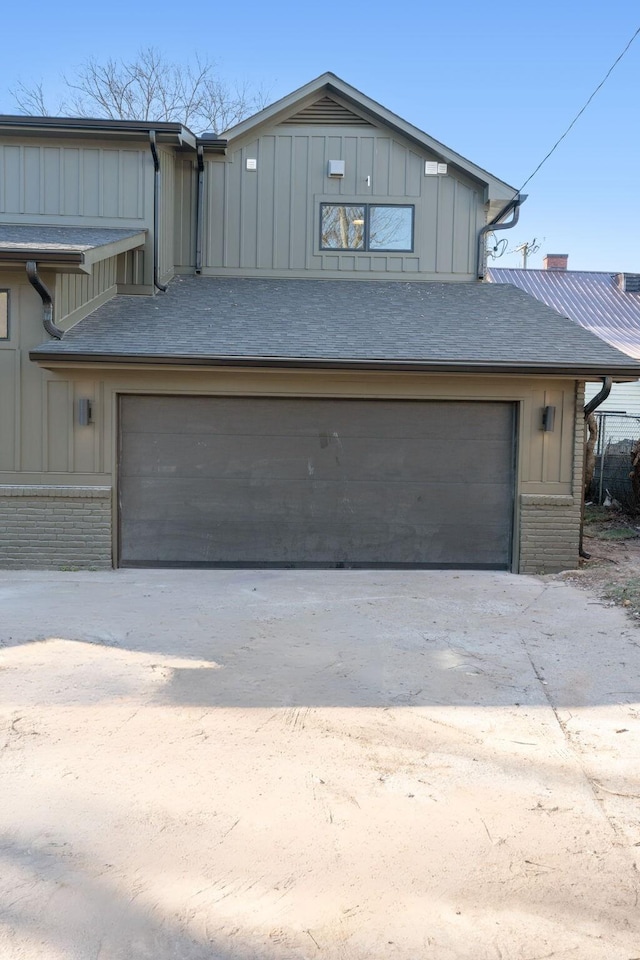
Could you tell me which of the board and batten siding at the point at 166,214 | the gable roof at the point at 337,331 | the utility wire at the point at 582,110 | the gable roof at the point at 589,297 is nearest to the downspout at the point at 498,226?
the utility wire at the point at 582,110

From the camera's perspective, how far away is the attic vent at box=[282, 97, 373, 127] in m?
12.3

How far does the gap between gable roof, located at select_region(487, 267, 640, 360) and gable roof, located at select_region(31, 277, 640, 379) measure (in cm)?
1229

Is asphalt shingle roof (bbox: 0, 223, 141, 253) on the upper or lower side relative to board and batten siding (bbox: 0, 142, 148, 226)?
lower

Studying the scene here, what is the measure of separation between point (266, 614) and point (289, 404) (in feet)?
10.1

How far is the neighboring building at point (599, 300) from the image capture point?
2202cm

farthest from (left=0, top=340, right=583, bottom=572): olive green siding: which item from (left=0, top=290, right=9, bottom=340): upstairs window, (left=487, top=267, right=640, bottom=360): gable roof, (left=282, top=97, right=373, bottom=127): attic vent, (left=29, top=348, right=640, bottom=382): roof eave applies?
(left=487, top=267, right=640, bottom=360): gable roof

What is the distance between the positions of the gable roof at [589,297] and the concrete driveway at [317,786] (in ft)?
58.7

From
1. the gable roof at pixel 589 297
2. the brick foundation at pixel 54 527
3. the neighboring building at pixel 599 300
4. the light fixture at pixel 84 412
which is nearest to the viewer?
the light fixture at pixel 84 412

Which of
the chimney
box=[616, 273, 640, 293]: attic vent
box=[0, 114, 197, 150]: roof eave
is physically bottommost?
box=[616, 273, 640, 293]: attic vent

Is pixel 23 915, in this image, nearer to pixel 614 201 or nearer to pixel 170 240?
pixel 170 240

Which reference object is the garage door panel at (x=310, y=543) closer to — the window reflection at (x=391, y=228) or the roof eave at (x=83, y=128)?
the window reflection at (x=391, y=228)

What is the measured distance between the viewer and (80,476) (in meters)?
9.34

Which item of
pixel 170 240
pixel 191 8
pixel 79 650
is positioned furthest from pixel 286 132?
pixel 191 8

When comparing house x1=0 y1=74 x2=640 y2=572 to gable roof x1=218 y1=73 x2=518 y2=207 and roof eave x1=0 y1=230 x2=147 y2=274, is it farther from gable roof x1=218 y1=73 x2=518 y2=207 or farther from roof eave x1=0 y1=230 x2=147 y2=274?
gable roof x1=218 y1=73 x2=518 y2=207
